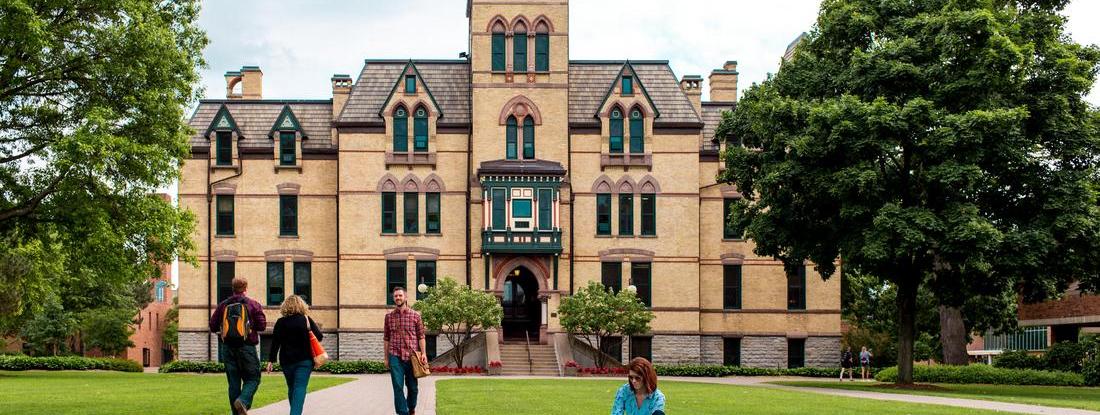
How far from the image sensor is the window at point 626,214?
5400 cm

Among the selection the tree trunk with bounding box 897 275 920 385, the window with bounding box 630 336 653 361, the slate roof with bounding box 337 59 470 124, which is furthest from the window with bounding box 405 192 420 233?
the tree trunk with bounding box 897 275 920 385

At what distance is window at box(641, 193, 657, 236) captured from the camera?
5400 cm

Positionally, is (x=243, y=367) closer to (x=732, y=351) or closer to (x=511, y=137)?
(x=511, y=137)

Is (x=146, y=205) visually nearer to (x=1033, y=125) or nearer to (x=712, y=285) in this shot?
(x=1033, y=125)

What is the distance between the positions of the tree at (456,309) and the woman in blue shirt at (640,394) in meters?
34.5

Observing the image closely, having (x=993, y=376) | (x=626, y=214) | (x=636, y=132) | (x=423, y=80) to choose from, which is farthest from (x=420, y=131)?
(x=993, y=376)

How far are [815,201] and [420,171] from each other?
2036cm

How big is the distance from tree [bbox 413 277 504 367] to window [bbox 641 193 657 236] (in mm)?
8284

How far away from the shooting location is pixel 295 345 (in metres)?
18.0

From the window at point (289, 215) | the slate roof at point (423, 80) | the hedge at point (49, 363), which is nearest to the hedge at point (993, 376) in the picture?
the slate roof at point (423, 80)

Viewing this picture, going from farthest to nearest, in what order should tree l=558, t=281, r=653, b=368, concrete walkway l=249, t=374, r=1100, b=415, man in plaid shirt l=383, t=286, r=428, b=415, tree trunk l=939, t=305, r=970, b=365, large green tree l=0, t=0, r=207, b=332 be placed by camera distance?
tree trunk l=939, t=305, r=970, b=365
tree l=558, t=281, r=653, b=368
large green tree l=0, t=0, r=207, b=332
concrete walkway l=249, t=374, r=1100, b=415
man in plaid shirt l=383, t=286, r=428, b=415

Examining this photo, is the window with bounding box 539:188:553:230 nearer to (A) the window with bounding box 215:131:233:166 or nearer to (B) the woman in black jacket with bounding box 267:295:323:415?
(A) the window with bounding box 215:131:233:166

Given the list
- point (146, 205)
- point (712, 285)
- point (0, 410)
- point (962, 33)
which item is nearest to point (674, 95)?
point (712, 285)

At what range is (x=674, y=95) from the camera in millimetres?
55312
